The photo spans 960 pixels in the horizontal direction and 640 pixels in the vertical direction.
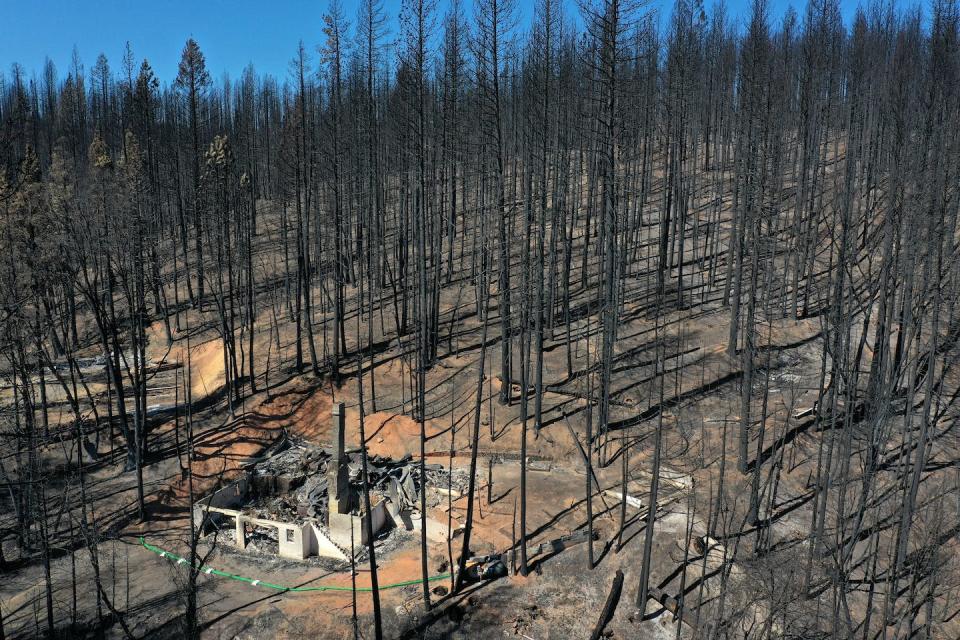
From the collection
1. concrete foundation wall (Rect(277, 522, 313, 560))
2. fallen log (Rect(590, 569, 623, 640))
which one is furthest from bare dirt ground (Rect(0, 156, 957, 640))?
concrete foundation wall (Rect(277, 522, 313, 560))

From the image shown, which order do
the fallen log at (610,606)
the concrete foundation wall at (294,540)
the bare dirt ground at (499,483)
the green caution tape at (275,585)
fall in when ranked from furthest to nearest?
the concrete foundation wall at (294,540) < the green caution tape at (275,585) < the bare dirt ground at (499,483) < the fallen log at (610,606)

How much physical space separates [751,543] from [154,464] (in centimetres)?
1830

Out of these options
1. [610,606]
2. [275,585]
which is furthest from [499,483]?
[275,585]

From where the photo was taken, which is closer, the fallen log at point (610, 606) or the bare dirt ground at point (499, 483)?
the fallen log at point (610, 606)

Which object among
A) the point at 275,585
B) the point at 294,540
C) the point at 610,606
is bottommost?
the point at 275,585

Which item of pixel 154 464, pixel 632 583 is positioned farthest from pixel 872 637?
pixel 154 464

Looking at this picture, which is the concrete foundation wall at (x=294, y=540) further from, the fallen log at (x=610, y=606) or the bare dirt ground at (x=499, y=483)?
the fallen log at (x=610, y=606)

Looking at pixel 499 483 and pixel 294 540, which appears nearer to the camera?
pixel 294 540

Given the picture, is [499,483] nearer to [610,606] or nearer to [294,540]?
[294,540]

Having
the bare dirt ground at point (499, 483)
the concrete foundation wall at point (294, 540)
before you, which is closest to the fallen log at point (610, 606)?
the bare dirt ground at point (499, 483)

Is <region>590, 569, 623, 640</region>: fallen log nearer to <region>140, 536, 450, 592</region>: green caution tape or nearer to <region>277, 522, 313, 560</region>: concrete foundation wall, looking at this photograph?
<region>140, 536, 450, 592</region>: green caution tape

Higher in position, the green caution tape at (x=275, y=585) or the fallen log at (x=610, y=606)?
the fallen log at (x=610, y=606)

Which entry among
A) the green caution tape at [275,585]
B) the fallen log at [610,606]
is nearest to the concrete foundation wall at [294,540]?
the green caution tape at [275,585]

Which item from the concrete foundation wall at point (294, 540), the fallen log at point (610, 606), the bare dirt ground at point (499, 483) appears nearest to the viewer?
the fallen log at point (610, 606)
